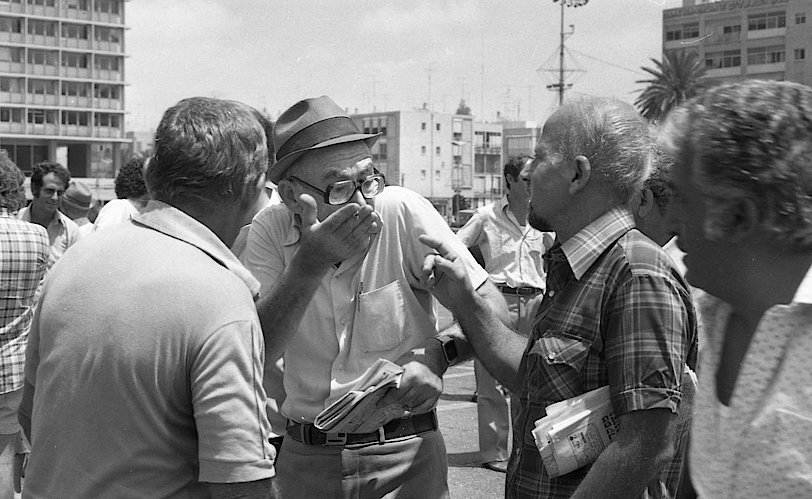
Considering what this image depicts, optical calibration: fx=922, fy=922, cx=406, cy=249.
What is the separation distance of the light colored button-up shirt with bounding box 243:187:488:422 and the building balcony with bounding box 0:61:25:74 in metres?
105

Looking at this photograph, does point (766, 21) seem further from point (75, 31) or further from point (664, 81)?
point (75, 31)

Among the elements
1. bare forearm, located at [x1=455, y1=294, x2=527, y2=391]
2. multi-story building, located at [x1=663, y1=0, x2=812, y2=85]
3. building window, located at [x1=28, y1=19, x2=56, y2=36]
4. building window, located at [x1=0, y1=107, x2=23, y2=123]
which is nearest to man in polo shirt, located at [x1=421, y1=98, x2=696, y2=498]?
bare forearm, located at [x1=455, y1=294, x2=527, y2=391]

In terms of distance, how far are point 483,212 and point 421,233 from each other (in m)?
4.25

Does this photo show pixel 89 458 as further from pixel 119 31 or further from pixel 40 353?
pixel 119 31

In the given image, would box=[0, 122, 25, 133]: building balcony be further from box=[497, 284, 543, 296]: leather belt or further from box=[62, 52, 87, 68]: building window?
box=[497, 284, 543, 296]: leather belt

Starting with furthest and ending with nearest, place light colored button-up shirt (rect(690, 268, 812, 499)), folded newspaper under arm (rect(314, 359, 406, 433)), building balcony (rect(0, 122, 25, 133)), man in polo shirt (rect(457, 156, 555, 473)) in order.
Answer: building balcony (rect(0, 122, 25, 133))
man in polo shirt (rect(457, 156, 555, 473))
folded newspaper under arm (rect(314, 359, 406, 433))
light colored button-up shirt (rect(690, 268, 812, 499))

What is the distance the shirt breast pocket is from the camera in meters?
3.20

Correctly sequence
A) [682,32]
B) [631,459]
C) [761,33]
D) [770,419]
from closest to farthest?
1. [770,419]
2. [631,459]
3. [761,33]
4. [682,32]

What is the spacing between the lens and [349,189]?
3.17m

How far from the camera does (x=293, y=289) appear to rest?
2.90 metres

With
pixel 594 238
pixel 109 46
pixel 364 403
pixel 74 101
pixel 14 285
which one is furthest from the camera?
pixel 109 46

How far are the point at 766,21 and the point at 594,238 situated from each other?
7989 cm

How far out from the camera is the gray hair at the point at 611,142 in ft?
8.36

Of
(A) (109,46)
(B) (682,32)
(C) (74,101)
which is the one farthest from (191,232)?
(A) (109,46)
